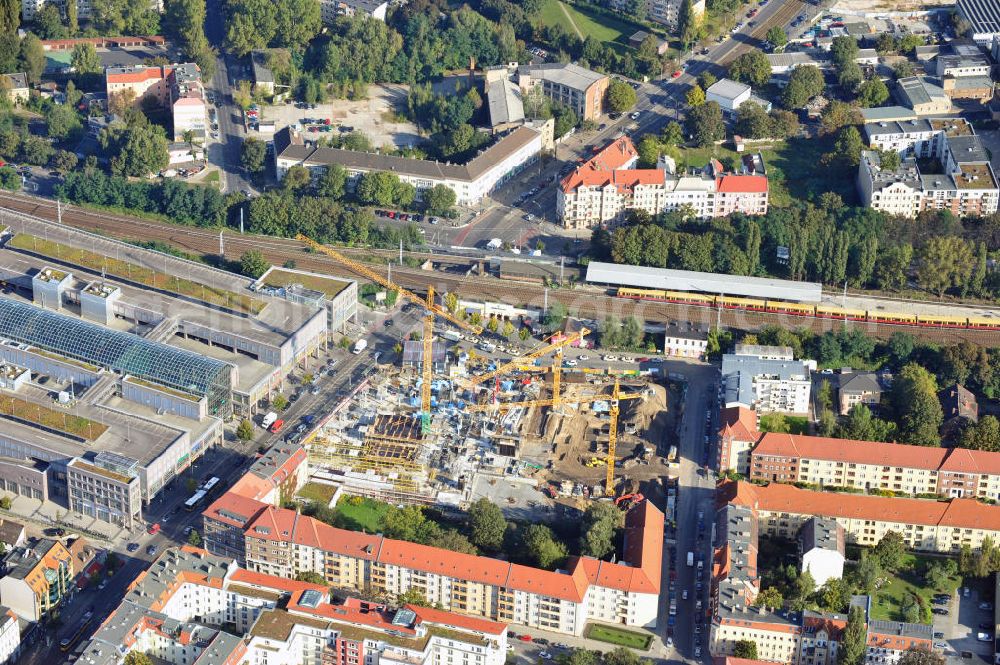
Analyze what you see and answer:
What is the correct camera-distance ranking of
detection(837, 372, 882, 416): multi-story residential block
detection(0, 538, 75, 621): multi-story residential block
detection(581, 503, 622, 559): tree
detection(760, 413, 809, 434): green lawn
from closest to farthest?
detection(0, 538, 75, 621): multi-story residential block
detection(581, 503, 622, 559): tree
detection(760, 413, 809, 434): green lawn
detection(837, 372, 882, 416): multi-story residential block

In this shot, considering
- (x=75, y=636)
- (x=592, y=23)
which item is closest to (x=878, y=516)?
(x=75, y=636)

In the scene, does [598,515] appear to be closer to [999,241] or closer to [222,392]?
[222,392]

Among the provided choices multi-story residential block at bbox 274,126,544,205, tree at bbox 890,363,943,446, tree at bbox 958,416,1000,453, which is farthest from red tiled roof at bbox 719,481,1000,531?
multi-story residential block at bbox 274,126,544,205

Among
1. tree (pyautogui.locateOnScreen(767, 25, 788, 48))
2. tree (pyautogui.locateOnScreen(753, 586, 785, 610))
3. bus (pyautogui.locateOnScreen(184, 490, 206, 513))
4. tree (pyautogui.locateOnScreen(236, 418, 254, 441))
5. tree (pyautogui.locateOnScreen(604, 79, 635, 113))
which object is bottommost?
tree (pyautogui.locateOnScreen(753, 586, 785, 610))

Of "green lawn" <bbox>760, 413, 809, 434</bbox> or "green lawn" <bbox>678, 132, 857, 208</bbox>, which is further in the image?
"green lawn" <bbox>678, 132, 857, 208</bbox>

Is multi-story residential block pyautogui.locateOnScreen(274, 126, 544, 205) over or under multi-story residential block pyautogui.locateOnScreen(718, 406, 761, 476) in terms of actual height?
over

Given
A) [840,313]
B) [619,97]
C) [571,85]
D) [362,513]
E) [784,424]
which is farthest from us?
[619,97]

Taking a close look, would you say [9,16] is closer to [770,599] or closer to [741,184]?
[741,184]

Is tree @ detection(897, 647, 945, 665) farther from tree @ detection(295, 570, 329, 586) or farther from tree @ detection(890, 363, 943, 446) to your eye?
tree @ detection(295, 570, 329, 586)
